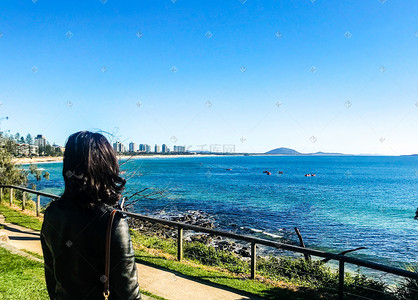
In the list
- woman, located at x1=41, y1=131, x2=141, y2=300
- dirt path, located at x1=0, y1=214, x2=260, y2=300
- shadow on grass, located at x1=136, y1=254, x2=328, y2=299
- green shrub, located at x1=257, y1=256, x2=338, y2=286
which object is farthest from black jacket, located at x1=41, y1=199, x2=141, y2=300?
green shrub, located at x1=257, y1=256, x2=338, y2=286

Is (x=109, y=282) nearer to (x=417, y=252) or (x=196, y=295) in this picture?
(x=196, y=295)

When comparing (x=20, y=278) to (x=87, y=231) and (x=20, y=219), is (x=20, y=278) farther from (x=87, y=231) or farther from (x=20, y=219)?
(x=20, y=219)

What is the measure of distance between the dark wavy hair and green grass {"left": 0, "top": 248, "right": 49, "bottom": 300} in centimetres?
453

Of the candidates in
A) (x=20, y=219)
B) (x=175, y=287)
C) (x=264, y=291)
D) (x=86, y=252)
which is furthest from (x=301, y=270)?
(x=20, y=219)

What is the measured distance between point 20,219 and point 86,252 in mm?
12281

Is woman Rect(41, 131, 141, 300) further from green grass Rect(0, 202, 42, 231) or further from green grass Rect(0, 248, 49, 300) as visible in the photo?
green grass Rect(0, 202, 42, 231)

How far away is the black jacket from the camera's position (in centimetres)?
149

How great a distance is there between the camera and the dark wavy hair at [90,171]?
64.1 inches

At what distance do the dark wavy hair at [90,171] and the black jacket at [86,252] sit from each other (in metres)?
0.06

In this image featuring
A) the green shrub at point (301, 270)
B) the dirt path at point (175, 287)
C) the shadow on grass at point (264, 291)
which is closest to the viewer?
the dirt path at point (175, 287)

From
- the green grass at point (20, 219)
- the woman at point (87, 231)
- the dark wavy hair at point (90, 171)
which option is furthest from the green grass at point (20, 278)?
the dark wavy hair at point (90, 171)

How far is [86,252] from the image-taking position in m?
1.54

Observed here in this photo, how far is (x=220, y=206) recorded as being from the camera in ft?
101

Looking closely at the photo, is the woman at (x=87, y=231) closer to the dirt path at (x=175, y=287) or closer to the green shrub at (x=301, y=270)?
the dirt path at (x=175, y=287)
